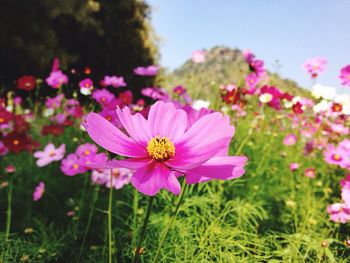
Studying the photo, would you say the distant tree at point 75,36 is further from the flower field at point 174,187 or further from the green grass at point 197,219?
the green grass at point 197,219

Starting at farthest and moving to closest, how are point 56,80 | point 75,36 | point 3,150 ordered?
point 75,36, point 56,80, point 3,150

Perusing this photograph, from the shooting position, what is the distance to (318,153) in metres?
2.69

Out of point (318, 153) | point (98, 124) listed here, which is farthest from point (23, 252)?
point (318, 153)

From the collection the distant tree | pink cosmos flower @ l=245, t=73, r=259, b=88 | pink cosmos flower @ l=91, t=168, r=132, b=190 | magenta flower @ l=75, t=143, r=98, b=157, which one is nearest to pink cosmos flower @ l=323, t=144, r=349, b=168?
pink cosmos flower @ l=245, t=73, r=259, b=88

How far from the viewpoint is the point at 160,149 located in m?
0.71

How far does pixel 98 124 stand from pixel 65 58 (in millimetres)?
5632

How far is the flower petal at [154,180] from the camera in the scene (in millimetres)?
605

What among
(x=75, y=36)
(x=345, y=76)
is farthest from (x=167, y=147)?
(x=75, y=36)

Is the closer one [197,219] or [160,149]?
[160,149]

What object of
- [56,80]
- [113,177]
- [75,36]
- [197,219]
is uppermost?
[75,36]

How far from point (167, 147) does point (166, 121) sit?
0.30 ft

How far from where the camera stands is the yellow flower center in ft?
2.30

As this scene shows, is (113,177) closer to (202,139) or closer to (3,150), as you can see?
(3,150)

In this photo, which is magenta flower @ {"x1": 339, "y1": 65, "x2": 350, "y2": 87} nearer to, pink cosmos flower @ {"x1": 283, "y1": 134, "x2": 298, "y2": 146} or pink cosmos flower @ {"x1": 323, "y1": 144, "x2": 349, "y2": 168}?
pink cosmos flower @ {"x1": 323, "y1": 144, "x2": 349, "y2": 168}
